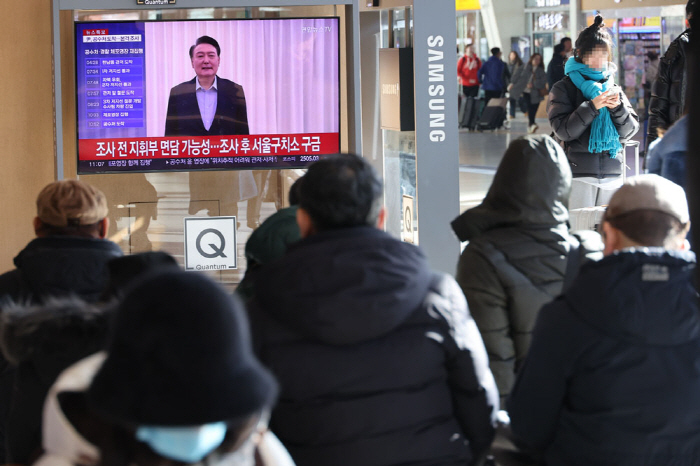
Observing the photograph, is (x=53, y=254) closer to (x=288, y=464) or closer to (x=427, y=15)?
(x=288, y=464)

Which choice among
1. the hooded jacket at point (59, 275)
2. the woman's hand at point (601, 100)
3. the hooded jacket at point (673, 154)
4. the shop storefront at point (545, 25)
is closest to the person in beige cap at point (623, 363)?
the hooded jacket at point (59, 275)

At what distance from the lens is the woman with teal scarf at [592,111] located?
6062 millimetres

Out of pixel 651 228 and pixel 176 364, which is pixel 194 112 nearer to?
pixel 651 228

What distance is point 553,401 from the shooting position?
204cm

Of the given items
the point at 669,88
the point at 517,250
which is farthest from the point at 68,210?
the point at 669,88

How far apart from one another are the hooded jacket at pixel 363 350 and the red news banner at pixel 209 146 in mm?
3411

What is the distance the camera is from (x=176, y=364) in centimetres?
121

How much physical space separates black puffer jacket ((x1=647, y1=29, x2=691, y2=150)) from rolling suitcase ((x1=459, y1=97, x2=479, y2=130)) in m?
13.8

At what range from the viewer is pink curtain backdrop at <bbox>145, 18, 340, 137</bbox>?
210 inches

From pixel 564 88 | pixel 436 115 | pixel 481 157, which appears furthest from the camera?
pixel 481 157

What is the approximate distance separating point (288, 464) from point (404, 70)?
4520mm

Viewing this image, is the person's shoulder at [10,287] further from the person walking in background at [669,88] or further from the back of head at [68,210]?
the person walking in background at [669,88]

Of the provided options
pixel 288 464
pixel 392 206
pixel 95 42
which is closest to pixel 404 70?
pixel 392 206

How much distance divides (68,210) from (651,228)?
160 cm
